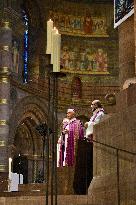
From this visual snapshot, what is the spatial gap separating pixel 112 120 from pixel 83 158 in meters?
1.52

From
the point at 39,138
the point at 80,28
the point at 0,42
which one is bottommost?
the point at 39,138

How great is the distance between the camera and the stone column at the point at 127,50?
8.98 m

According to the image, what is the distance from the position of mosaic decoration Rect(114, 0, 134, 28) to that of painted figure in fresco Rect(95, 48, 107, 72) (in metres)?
19.2

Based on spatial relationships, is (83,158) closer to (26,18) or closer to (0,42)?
(0,42)

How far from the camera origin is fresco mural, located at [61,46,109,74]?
28.0m

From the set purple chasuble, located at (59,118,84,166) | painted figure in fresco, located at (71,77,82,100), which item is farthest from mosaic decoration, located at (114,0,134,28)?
painted figure in fresco, located at (71,77,82,100)

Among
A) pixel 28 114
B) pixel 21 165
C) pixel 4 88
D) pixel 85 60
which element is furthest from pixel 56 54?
pixel 85 60

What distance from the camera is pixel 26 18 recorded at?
88.8 ft

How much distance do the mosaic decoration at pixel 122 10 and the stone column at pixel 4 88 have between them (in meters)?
13.6

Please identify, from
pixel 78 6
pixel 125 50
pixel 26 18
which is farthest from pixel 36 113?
pixel 125 50

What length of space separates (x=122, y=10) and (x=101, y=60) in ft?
64.4

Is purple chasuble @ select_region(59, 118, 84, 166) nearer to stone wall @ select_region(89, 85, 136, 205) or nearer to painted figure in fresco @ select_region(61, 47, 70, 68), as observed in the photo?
stone wall @ select_region(89, 85, 136, 205)

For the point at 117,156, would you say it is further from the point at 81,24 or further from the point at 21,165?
the point at 81,24

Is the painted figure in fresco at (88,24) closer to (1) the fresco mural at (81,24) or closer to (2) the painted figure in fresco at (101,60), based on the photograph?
(1) the fresco mural at (81,24)
